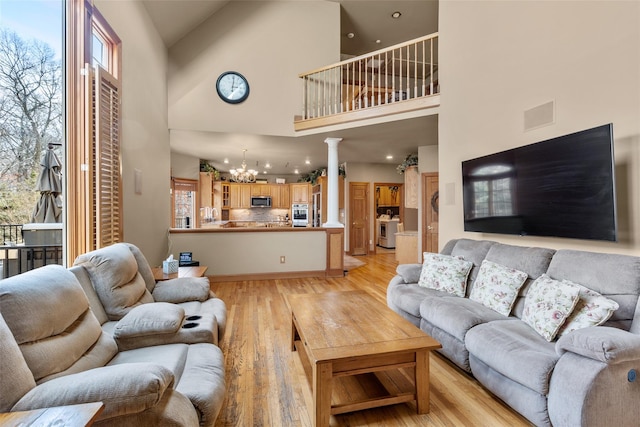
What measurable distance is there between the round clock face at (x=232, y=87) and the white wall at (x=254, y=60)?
0.08 meters

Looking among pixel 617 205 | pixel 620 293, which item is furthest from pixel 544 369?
pixel 617 205

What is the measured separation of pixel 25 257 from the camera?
1881mm

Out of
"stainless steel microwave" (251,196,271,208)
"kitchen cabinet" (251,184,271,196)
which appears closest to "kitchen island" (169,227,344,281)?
"stainless steel microwave" (251,196,271,208)

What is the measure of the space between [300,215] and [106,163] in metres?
7.09

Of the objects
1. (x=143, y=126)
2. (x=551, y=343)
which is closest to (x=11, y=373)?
(x=551, y=343)

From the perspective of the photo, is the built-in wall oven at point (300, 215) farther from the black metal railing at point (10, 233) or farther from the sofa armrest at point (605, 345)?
the sofa armrest at point (605, 345)

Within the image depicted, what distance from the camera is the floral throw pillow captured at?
274 centimetres

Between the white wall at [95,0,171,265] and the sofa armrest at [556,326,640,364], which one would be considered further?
the white wall at [95,0,171,265]

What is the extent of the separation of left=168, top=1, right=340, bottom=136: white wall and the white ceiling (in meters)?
0.22

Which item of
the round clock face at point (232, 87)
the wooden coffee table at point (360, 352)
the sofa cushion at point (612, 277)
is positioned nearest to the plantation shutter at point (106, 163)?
the wooden coffee table at point (360, 352)

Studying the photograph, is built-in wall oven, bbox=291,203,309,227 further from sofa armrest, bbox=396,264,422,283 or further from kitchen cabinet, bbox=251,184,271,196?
sofa armrest, bbox=396,264,422,283

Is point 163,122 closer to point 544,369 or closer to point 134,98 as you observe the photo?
point 134,98

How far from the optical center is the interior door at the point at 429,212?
6172 millimetres

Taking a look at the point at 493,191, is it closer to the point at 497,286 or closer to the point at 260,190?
the point at 497,286
